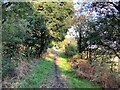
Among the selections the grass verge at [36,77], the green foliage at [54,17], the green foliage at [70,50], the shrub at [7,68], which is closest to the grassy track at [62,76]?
the grass verge at [36,77]

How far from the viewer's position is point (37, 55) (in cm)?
418

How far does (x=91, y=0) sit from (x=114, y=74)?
1.13 metres

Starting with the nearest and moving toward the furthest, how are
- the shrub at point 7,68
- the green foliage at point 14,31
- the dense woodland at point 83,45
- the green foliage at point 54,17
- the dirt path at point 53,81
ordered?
the dirt path at point 53,81 < the dense woodland at point 83,45 < the shrub at point 7,68 < the green foliage at point 14,31 < the green foliage at point 54,17

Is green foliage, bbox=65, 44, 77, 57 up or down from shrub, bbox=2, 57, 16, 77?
up

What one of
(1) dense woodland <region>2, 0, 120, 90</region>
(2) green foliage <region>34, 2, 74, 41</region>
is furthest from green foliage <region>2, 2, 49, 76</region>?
(2) green foliage <region>34, 2, 74, 41</region>

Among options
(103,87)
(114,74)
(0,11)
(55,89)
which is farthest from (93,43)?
(0,11)

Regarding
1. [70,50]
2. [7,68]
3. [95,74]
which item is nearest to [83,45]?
[70,50]

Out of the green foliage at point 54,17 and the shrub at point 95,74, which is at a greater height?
the green foliage at point 54,17

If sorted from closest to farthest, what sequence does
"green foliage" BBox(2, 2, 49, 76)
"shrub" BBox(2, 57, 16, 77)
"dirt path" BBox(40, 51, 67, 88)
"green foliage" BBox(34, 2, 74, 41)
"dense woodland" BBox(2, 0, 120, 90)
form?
"dirt path" BBox(40, 51, 67, 88) < "dense woodland" BBox(2, 0, 120, 90) < "shrub" BBox(2, 57, 16, 77) < "green foliage" BBox(2, 2, 49, 76) < "green foliage" BBox(34, 2, 74, 41)

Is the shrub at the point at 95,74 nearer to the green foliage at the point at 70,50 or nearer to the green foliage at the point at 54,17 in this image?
the green foliage at the point at 70,50

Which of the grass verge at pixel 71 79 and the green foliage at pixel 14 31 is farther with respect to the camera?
the green foliage at pixel 14 31

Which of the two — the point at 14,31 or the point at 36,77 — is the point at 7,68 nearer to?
the point at 36,77

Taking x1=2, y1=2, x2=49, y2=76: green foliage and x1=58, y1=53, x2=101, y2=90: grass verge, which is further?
x1=2, y1=2, x2=49, y2=76: green foliage

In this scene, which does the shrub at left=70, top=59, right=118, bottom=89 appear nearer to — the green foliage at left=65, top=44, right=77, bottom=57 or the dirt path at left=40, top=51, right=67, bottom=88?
the green foliage at left=65, top=44, right=77, bottom=57
